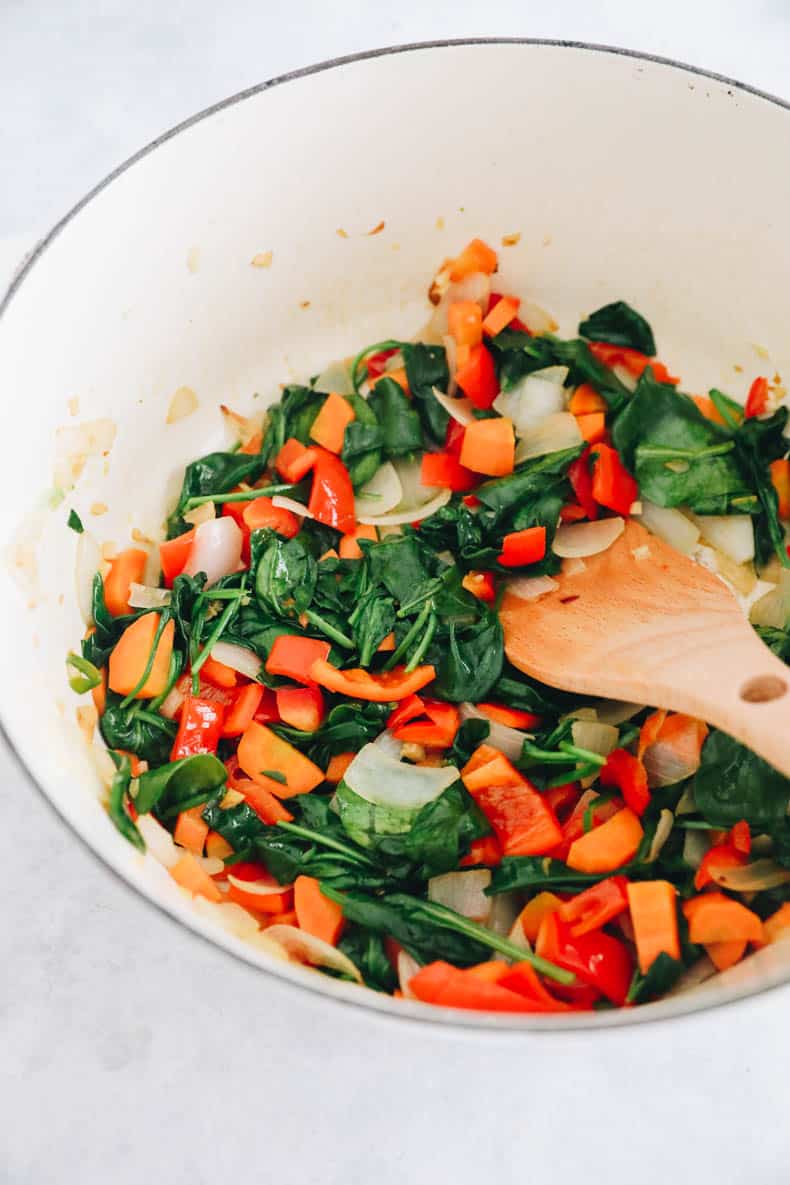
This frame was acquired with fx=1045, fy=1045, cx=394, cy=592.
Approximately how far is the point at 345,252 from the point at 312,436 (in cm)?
49

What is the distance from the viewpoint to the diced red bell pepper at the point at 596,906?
2020 mm

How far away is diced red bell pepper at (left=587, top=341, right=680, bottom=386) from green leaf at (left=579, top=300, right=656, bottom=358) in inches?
0.5

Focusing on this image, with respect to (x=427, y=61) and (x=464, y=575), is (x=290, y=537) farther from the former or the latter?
(x=427, y=61)

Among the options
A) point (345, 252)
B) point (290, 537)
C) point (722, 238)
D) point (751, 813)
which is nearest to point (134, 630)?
point (290, 537)

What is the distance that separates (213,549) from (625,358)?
121 centimetres

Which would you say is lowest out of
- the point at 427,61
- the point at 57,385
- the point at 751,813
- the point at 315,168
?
the point at 751,813

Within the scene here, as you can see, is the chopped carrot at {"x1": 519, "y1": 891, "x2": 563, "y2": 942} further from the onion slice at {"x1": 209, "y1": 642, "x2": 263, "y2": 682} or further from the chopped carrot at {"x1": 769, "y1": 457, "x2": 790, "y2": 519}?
the chopped carrot at {"x1": 769, "y1": 457, "x2": 790, "y2": 519}

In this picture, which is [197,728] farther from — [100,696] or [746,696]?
[746,696]

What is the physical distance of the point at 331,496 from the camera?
261 cm

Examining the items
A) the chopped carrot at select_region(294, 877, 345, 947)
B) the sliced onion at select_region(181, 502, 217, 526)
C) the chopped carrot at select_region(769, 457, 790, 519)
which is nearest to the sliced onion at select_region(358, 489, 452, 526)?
the sliced onion at select_region(181, 502, 217, 526)

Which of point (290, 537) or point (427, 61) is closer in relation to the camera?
point (427, 61)

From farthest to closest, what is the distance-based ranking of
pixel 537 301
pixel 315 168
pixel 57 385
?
pixel 537 301 → pixel 315 168 → pixel 57 385

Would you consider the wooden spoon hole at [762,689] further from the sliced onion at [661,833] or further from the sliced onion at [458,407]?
the sliced onion at [458,407]

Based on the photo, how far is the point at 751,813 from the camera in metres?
2.13
